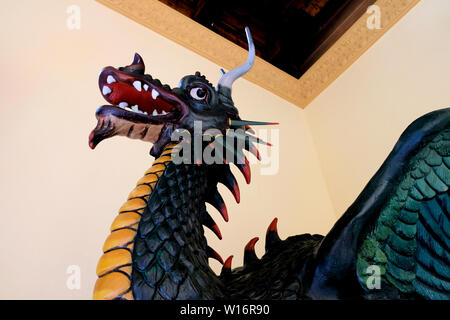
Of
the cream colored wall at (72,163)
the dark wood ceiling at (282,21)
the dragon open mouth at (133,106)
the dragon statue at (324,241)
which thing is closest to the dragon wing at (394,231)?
the dragon statue at (324,241)

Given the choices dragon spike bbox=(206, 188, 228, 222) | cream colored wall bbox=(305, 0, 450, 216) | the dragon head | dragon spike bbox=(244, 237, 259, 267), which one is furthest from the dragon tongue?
cream colored wall bbox=(305, 0, 450, 216)

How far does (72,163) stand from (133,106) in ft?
2.32

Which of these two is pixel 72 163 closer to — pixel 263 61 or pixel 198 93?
pixel 198 93

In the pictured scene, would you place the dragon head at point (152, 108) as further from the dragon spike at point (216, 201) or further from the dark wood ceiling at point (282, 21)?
the dark wood ceiling at point (282, 21)

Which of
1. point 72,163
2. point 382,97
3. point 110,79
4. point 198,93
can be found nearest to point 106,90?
point 110,79

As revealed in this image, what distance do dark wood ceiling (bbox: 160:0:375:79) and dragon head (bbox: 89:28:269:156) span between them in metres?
1.66

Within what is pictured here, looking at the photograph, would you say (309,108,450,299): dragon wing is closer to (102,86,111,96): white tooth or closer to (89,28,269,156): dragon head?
(89,28,269,156): dragon head

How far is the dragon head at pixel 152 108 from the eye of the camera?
67 centimetres

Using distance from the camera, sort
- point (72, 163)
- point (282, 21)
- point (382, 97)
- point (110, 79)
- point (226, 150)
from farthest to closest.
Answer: point (282, 21) < point (382, 97) < point (72, 163) < point (226, 150) < point (110, 79)

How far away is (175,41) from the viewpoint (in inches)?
82.9

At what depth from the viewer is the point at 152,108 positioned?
723mm
